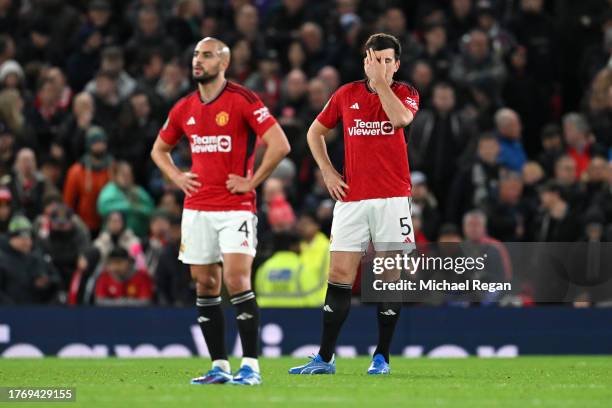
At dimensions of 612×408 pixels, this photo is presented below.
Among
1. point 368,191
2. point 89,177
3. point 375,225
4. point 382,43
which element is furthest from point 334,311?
point 89,177

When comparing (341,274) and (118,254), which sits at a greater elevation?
(341,274)

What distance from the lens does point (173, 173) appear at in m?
10.8

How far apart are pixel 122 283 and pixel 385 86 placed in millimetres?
6916

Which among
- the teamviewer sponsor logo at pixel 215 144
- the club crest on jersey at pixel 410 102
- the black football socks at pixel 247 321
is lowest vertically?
the black football socks at pixel 247 321

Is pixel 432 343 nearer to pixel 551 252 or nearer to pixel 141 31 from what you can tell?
pixel 551 252

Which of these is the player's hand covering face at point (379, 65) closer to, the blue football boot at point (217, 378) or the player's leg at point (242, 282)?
the player's leg at point (242, 282)

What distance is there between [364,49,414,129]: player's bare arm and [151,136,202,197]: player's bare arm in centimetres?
168

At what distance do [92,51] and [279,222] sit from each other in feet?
18.3

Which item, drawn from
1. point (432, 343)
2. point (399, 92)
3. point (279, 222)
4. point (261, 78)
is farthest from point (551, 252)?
point (261, 78)

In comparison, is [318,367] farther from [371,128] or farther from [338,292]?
[371,128]

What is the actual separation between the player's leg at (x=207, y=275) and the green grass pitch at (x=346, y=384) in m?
0.35

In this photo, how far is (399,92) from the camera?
11.4 m

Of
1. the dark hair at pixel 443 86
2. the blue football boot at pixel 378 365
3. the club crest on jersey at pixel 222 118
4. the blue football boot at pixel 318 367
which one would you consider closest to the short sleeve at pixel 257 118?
the club crest on jersey at pixel 222 118

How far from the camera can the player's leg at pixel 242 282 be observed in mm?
10148
